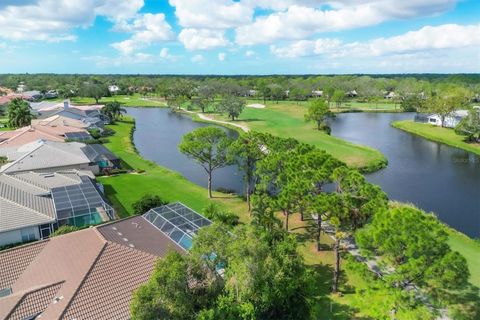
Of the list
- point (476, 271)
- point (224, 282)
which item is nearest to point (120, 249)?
point (224, 282)

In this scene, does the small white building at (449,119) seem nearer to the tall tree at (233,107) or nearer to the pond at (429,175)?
the pond at (429,175)

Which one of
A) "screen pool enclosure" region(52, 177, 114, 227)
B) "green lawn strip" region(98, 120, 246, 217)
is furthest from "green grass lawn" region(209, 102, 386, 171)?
"screen pool enclosure" region(52, 177, 114, 227)

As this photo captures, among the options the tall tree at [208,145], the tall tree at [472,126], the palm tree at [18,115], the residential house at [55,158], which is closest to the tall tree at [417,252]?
the tall tree at [208,145]

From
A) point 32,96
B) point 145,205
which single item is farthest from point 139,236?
point 32,96

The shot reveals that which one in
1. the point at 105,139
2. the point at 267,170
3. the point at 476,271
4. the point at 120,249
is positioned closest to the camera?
the point at 120,249

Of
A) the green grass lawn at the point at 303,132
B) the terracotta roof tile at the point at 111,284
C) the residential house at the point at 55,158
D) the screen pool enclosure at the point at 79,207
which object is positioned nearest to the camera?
the terracotta roof tile at the point at 111,284

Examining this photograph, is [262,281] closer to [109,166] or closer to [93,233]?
[93,233]
